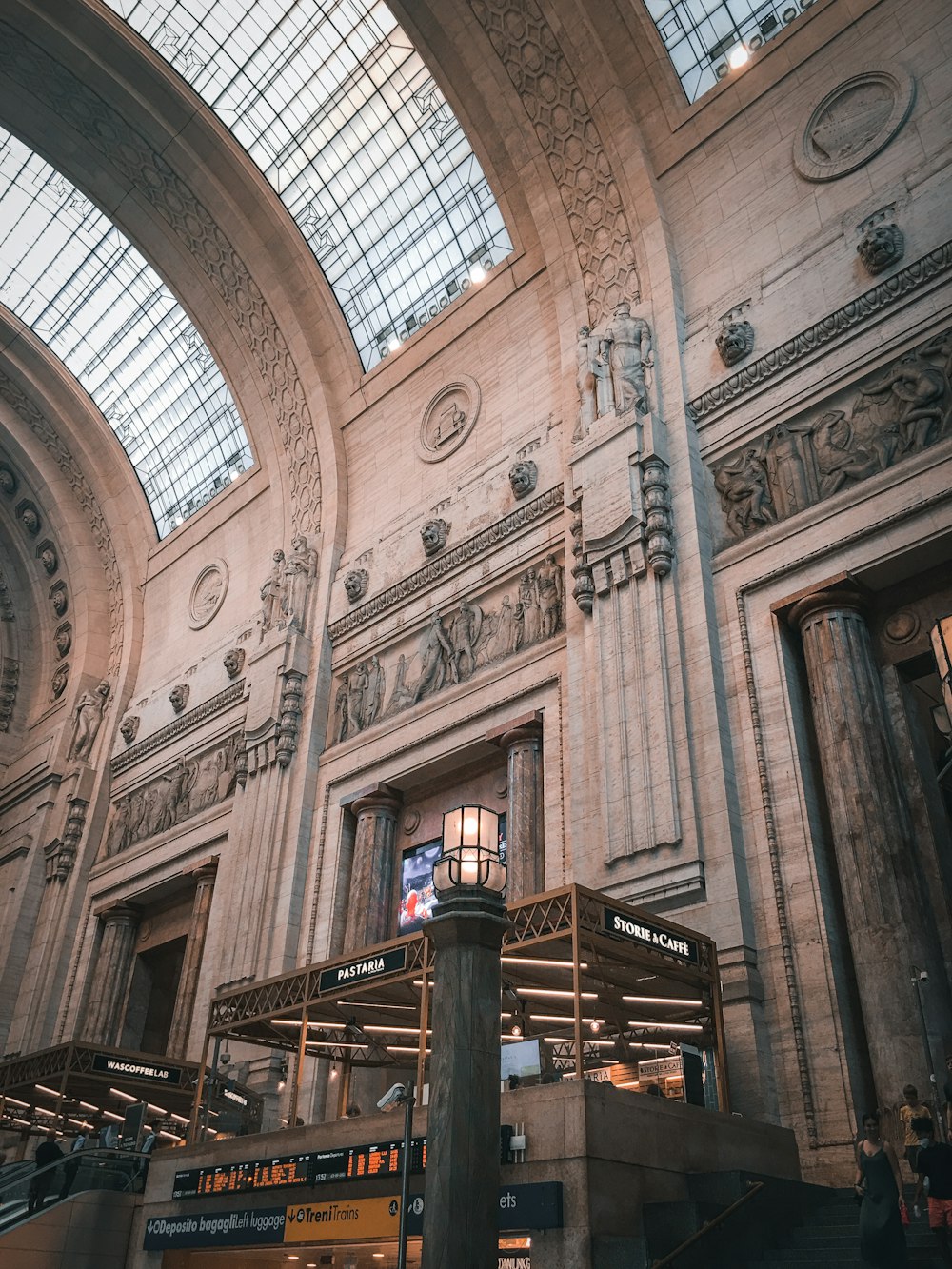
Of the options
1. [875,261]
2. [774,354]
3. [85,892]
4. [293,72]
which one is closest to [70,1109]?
[85,892]

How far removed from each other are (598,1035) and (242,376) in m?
16.6

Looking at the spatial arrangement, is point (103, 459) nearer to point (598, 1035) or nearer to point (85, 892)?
point (85, 892)

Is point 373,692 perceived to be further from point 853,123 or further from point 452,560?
point 853,123

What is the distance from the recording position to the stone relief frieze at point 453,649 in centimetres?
1617

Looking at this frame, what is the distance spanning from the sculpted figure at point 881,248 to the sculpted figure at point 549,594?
5.79m

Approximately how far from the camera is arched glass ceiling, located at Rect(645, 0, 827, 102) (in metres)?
16.6

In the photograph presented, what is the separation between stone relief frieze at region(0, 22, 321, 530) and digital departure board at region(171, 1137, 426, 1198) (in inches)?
537

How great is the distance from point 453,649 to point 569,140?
8710mm

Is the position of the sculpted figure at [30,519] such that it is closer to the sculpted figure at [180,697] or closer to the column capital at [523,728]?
the sculpted figure at [180,697]

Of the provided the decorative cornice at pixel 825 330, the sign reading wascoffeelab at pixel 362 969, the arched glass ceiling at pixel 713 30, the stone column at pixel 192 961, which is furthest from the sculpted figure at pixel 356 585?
the arched glass ceiling at pixel 713 30

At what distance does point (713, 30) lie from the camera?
17.2 meters

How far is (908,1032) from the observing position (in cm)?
1021

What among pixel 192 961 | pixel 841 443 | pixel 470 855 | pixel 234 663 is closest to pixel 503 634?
pixel 841 443

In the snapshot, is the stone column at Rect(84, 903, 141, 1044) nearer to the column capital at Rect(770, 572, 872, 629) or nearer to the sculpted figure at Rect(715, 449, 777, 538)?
the sculpted figure at Rect(715, 449, 777, 538)
